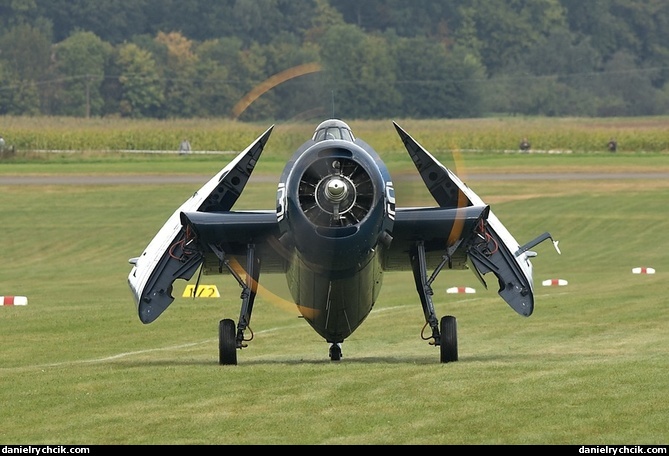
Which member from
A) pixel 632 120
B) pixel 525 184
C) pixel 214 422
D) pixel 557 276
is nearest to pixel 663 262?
pixel 557 276

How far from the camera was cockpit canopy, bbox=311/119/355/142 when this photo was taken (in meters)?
19.3

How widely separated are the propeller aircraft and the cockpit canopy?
2 centimetres

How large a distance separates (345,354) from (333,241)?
256 inches

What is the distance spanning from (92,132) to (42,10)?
40.3m

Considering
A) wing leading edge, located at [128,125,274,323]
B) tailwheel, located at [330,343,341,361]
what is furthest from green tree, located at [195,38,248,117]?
wing leading edge, located at [128,125,274,323]

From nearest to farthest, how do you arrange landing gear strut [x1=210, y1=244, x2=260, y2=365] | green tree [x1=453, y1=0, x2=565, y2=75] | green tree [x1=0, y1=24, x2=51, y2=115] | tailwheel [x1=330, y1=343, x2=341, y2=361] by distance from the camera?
landing gear strut [x1=210, y1=244, x2=260, y2=365] → tailwheel [x1=330, y1=343, x2=341, y2=361] → green tree [x1=0, y1=24, x2=51, y2=115] → green tree [x1=453, y1=0, x2=565, y2=75]

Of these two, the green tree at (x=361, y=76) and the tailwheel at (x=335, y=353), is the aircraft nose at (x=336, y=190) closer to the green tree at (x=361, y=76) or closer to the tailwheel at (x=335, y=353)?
the tailwheel at (x=335, y=353)

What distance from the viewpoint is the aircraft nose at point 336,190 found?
17922 mm

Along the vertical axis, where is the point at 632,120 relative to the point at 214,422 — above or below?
below

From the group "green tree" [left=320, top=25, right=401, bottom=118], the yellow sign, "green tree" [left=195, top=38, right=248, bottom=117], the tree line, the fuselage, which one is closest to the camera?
the fuselage

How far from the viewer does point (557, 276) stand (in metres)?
41.1

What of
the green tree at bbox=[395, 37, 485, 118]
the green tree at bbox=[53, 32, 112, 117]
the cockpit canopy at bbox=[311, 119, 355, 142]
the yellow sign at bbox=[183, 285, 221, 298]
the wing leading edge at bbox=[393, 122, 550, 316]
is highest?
the cockpit canopy at bbox=[311, 119, 355, 142]

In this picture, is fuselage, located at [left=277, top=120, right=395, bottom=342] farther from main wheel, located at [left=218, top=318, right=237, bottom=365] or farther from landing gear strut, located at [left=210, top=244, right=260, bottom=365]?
main wheel, located at [left=218, top=318, right=237, bottom=365]

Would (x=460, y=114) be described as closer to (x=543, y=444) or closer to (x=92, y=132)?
(x=92, y=132)
